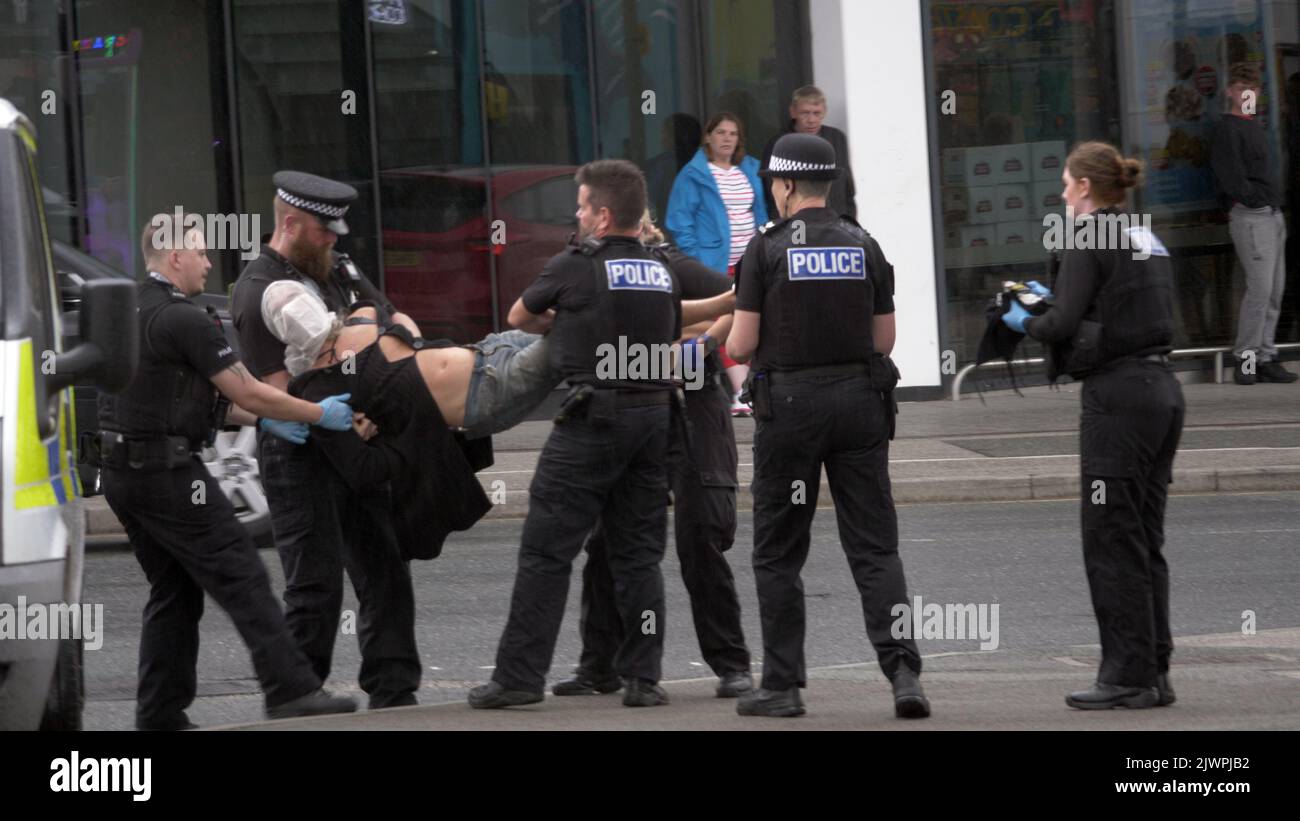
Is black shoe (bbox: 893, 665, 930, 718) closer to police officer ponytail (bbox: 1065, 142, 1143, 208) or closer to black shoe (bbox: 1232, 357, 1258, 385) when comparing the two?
police officer ponytail (bbox: 1065, 142, 1143, 208)

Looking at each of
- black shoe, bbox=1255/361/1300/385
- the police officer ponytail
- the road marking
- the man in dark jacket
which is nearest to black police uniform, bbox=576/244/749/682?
the police officer ponytail

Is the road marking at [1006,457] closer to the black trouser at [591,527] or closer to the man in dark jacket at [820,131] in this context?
the man in dark jacket at [820,131]

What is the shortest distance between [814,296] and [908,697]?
1.35 m

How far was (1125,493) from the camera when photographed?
260 inches

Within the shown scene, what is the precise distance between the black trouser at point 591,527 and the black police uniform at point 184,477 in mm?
753

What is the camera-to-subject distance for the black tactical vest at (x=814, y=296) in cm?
654

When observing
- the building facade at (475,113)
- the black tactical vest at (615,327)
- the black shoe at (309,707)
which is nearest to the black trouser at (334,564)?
the black shoe at (309,707)

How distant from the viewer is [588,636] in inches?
291

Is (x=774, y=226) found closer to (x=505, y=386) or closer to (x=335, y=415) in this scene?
(x=505, y=386)

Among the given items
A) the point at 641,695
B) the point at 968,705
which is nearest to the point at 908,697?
the point at 968,705

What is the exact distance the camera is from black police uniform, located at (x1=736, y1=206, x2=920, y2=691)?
6.55 m

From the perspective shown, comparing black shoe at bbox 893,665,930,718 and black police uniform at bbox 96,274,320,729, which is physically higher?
black police uniform at bbox 96,274,320,729
